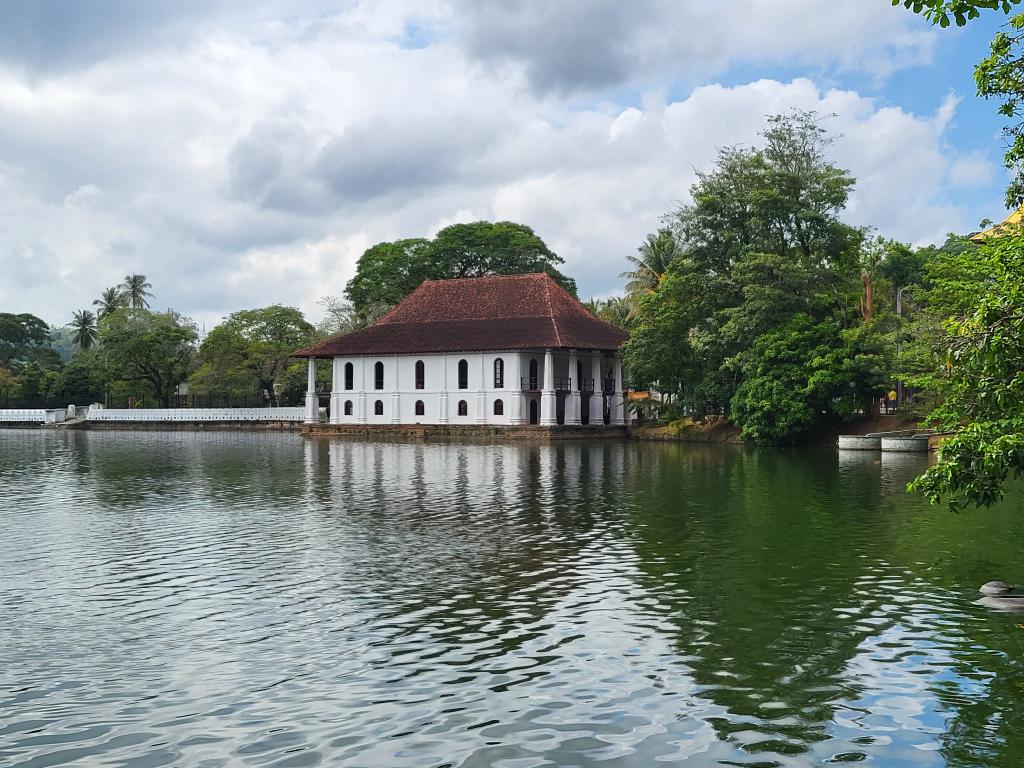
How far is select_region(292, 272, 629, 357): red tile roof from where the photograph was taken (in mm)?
59531

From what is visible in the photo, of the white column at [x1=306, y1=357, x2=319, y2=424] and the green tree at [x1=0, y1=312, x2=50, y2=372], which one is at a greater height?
the green tree at [x1=0, y1=312, x2=50, y2=372]

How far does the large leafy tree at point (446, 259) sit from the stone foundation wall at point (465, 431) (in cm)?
1584

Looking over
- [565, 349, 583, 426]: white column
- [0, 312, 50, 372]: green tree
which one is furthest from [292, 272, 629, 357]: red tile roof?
[0, 312, 50, 372]: green tree

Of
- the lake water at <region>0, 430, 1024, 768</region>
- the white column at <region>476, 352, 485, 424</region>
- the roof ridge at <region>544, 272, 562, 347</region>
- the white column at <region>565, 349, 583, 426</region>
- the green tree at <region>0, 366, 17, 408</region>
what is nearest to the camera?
the lake water at <region>0, 430, 1024, 768</region>

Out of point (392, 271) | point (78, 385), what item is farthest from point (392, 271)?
point (78, 385)

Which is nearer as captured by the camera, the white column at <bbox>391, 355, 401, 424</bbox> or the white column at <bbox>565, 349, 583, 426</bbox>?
the white column at <bbox>565, 349, 583, 426</bbox>

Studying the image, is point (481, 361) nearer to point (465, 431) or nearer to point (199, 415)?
point (465, 431)

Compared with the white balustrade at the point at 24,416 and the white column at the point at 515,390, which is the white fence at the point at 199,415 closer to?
the white balustrade at the point at 24,416

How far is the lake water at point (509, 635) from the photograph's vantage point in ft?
22.9

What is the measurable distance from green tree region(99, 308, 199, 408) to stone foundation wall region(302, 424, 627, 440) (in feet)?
75.1

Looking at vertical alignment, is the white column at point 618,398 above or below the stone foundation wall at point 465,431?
above

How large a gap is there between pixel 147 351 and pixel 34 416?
37.0 ft

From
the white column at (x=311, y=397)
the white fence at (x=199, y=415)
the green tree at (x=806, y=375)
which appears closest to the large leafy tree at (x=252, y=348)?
the white fence at (x=199, y=415)

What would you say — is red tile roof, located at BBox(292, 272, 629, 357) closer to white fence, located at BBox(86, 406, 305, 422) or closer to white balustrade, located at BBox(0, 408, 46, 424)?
white fence, located at BBox(86, 406, 305, 422)
